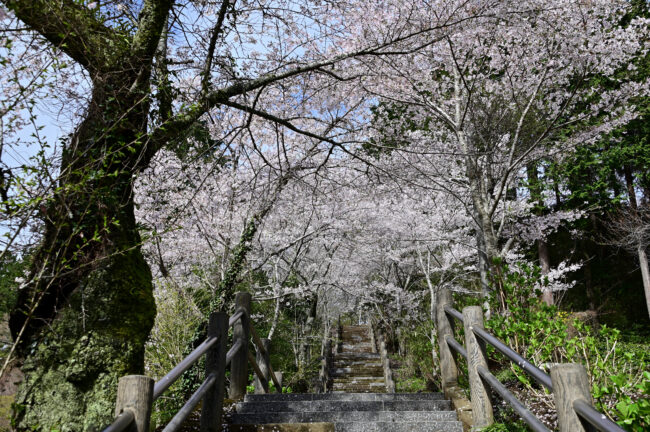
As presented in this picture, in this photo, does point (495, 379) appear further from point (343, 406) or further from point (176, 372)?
point (176, 372)

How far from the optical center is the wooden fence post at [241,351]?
14.7ft

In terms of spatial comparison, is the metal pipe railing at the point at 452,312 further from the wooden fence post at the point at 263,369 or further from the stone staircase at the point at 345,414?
the wooden fence post at the point at 263,369

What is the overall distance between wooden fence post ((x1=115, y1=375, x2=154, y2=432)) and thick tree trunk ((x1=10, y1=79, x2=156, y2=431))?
47.7 inches

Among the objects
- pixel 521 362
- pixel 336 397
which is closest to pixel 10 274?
pixel 336 397

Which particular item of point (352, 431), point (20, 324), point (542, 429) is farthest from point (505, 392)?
point (20, 324)

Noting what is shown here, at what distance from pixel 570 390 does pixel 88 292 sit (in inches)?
116

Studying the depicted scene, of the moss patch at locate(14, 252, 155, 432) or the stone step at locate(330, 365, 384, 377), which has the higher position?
the moss patch at locate(14, 252, 155, 432)

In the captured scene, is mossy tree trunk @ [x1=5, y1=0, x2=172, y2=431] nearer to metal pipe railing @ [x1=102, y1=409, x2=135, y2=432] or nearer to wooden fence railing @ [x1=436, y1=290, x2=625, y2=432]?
metal pipe railing @ [x1=102, y1=409, x2=135, y2=432]

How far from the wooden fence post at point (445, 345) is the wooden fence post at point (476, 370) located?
0.81m

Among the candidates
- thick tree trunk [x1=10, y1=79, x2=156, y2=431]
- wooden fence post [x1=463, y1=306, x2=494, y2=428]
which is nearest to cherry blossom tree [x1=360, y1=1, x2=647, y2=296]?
wooden fence post [x1=463, y1=306, x2=494, y2=428]

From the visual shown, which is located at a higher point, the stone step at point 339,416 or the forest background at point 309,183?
the forest background at point 309,183

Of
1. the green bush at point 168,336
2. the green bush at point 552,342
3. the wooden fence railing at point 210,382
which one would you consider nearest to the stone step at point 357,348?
the green bush at point 168,336

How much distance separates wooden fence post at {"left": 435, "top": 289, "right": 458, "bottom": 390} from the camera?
4.33 m

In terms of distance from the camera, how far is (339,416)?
12.3 ft
